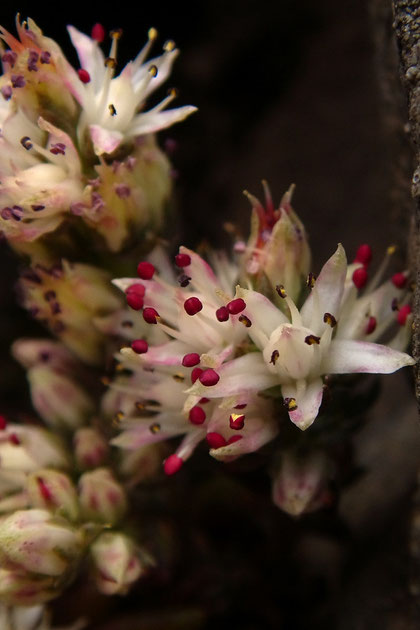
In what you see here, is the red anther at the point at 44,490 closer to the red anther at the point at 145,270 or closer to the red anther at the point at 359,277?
the red anther at the point at 145,270

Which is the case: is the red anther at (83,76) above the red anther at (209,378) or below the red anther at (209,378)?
above

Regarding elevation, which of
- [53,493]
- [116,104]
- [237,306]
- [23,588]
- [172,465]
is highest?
[116,104]

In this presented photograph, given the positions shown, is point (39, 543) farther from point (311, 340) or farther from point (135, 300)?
point (311, 340)

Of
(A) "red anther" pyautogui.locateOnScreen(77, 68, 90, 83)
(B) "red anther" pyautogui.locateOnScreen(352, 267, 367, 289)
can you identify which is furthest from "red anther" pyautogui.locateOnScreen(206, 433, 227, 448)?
(A) "red anther" pyautogui.locateOnScreen(77, 68, 90, 83)

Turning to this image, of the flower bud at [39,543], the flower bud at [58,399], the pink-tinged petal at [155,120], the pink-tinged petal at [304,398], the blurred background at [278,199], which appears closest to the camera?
the pink-tinged petal at [304,398]

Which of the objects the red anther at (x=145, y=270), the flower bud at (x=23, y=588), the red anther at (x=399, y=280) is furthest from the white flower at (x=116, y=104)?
the flower bud at (x=23, y=588)

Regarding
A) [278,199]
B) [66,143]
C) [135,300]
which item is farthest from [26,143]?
[278,199]

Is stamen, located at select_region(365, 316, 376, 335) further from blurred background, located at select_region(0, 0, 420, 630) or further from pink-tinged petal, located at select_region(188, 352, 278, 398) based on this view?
blurred background, located at select_region(0, 0, 420, 630)
